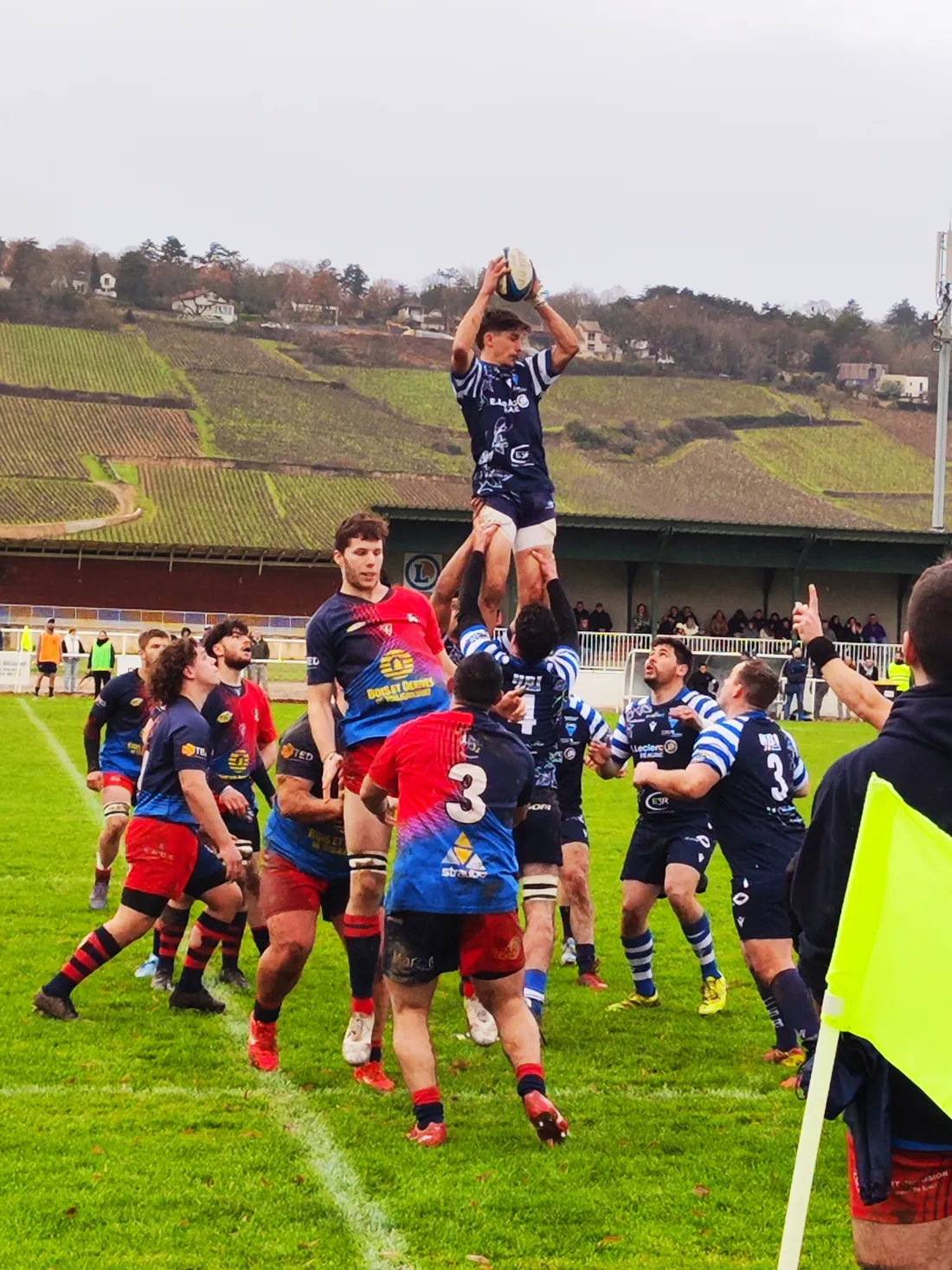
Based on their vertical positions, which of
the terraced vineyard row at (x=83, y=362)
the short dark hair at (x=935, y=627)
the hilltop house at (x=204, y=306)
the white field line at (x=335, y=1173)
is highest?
the hilltop house at (x=204, y=306)

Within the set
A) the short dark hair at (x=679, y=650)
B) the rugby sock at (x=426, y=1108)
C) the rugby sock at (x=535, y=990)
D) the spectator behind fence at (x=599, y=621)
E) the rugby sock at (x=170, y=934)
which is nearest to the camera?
the rugby sock at (x=426, y=1108)

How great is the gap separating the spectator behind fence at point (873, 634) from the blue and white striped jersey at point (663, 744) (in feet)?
110

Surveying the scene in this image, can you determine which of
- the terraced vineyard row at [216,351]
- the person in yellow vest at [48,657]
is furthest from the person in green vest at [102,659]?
the terraced vineyard row at [216,351]

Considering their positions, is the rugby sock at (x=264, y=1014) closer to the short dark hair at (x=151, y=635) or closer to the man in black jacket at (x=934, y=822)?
the short dark hair at (x=151, y=635)

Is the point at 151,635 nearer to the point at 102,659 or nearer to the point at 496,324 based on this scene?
the point at 496,324

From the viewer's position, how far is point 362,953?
7449 mm

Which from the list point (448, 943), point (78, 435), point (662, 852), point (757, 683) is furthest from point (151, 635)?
point (78, 435)

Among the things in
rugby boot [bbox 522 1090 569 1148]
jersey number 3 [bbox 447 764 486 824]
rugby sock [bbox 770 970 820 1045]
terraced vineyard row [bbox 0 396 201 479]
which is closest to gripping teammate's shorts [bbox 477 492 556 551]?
jersey number 3 [bbox 447 764 486 824]

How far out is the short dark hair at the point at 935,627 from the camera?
12.2 feet

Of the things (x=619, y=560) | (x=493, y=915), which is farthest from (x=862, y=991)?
(x=619, y=560)

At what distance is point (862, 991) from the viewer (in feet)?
11.3

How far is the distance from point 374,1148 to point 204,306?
10963cm

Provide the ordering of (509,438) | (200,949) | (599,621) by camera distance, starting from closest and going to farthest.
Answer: (509,438), (200,949), (599,621)

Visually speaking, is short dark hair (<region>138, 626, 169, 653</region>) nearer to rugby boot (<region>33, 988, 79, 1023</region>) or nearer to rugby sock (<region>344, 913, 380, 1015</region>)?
rugby boot (<region>33, 988, 79, 1023</region>)
